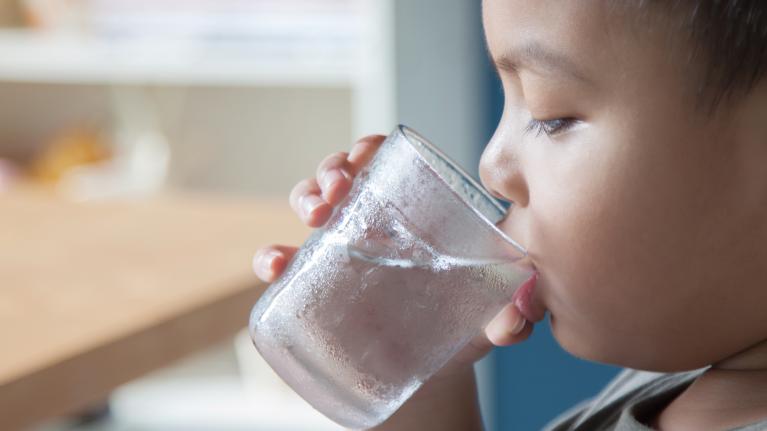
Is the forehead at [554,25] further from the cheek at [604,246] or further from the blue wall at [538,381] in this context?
the blue wall at [538,381]

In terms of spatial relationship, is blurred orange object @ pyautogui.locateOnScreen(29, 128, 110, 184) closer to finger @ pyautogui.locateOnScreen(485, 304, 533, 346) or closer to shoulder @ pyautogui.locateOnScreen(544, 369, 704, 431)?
shoulder @ pyautogui.locateOnScreen(544, 369, 704, 431)

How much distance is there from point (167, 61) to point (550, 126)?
2.32 metres

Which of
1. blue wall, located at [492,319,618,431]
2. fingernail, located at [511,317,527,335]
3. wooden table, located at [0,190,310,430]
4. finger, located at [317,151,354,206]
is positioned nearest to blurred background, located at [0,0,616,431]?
blue wall, located at [492,319,618,431]

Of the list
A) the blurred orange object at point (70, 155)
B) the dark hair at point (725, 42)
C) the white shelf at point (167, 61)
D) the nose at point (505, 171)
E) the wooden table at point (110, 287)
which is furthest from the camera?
the blurred orange object at point (70, 155)

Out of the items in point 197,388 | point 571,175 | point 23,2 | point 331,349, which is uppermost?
point 571,175

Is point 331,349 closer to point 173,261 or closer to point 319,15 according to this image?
point 173,261

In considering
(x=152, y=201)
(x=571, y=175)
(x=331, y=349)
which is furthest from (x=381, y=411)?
(x=152, y=201)

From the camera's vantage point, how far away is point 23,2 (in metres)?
3.15

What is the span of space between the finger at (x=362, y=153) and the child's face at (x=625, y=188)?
222 millimetres

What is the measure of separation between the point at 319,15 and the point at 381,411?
2124 mm

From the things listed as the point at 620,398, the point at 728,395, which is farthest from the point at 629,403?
the point at 728,395

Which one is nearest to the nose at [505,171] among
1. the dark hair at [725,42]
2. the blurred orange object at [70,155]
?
the dark hair at [725,42]

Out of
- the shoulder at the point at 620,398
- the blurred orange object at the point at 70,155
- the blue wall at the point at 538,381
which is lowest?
the blue wall at the point at 538,381

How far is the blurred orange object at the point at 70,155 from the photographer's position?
3.12 metres
